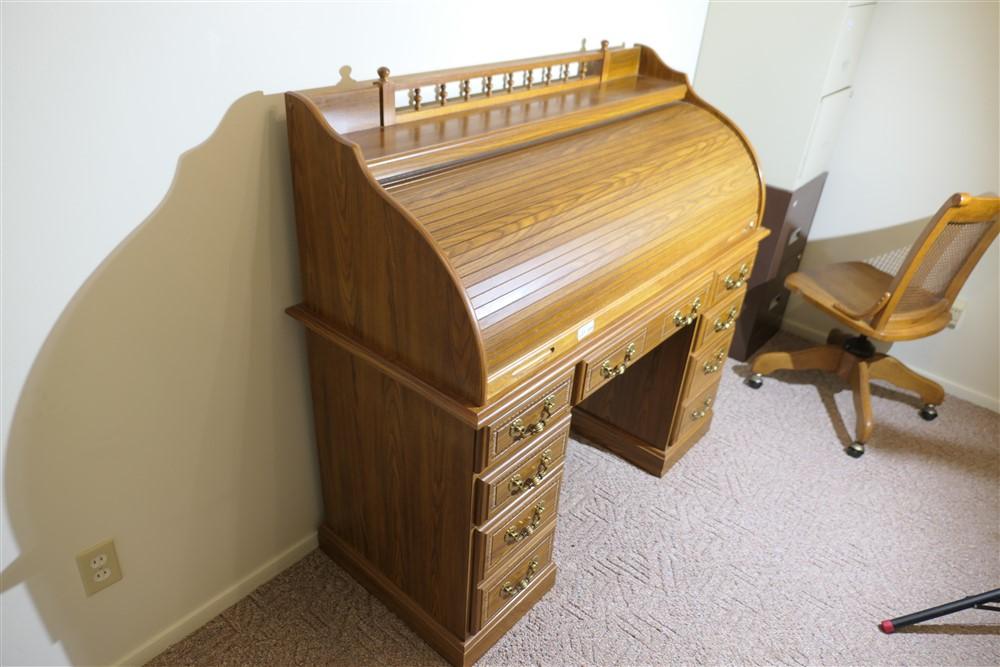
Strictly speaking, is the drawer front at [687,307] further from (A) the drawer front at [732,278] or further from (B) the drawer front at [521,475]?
(B) the drawer front at [521,475]

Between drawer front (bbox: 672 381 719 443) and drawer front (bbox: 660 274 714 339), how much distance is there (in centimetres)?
37

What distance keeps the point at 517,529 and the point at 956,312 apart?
85.7 inches

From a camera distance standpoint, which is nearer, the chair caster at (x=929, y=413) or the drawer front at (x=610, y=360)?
the drawer front at (x=610, y=360)

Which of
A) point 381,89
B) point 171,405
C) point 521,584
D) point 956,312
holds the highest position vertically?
Result: point 381,89

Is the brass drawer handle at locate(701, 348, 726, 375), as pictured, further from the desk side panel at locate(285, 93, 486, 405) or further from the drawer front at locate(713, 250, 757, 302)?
the desk side panel at locate(285, 93, 486, 405)

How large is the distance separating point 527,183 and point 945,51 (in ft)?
6.45

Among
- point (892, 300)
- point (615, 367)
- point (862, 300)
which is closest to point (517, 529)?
point (615, 367)

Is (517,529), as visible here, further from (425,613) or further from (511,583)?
(425,613)

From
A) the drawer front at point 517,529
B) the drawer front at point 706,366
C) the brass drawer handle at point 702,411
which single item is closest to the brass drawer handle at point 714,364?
the drawer front at point 706,366

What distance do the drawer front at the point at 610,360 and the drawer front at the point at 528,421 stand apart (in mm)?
60

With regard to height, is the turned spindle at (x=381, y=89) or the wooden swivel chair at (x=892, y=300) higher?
the turned spindle at (x=381, y=89)

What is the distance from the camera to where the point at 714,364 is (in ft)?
7.37

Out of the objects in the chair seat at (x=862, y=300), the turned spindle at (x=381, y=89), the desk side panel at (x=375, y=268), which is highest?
the turned spindle at (x=381, y=89)

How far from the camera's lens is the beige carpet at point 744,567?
176 cm
